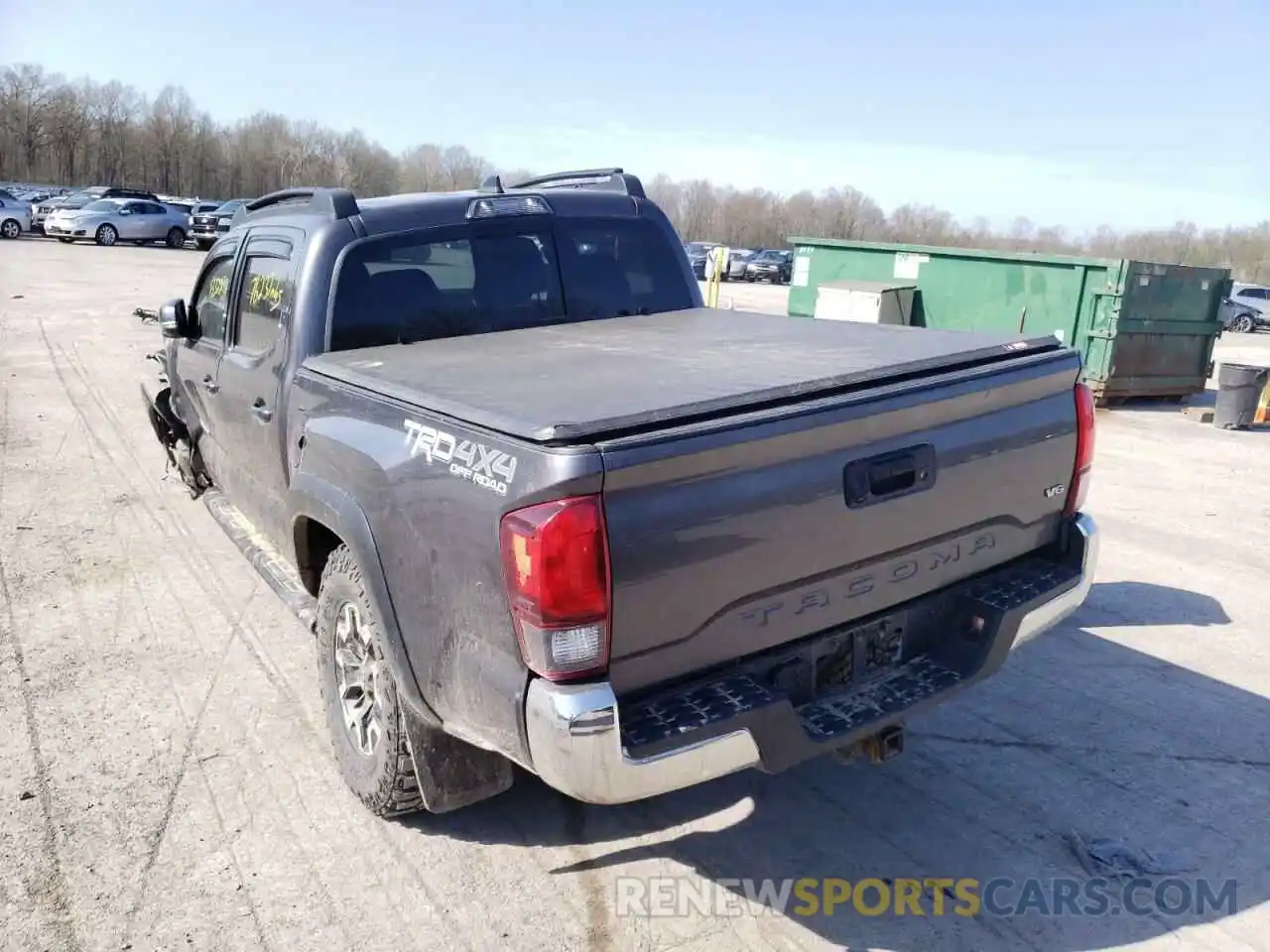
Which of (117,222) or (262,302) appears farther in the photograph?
(117,222)

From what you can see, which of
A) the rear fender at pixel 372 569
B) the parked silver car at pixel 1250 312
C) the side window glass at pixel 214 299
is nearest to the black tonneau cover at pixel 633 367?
the rear fender at pixel 372 569

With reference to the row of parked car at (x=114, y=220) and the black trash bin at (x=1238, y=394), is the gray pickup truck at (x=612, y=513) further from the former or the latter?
the row of parked car at (x=114, y=220)

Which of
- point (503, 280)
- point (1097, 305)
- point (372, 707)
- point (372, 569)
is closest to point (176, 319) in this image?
point (503, 280)

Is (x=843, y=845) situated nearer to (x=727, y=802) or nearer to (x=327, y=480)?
(x=727, y=802)

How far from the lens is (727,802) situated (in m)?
3.55

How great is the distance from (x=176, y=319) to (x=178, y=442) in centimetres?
145

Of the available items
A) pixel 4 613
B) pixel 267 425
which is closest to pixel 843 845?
pixel 267 425

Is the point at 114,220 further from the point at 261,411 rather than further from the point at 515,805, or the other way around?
the point at 515,805

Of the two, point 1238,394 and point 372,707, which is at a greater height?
point 1238,394

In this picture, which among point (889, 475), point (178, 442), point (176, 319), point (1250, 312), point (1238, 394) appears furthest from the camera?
point (1250, 312)

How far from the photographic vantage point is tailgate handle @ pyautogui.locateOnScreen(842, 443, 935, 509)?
272 cm

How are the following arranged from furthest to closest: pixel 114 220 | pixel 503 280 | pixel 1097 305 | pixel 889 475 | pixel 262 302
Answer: pixel 114 220 < pixel 1097 305 < pixel 503 280 < pixel 262 302 < pixel 889 475

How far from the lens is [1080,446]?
3.49 m

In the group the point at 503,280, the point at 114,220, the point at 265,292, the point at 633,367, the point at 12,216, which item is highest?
the point at 114,220
